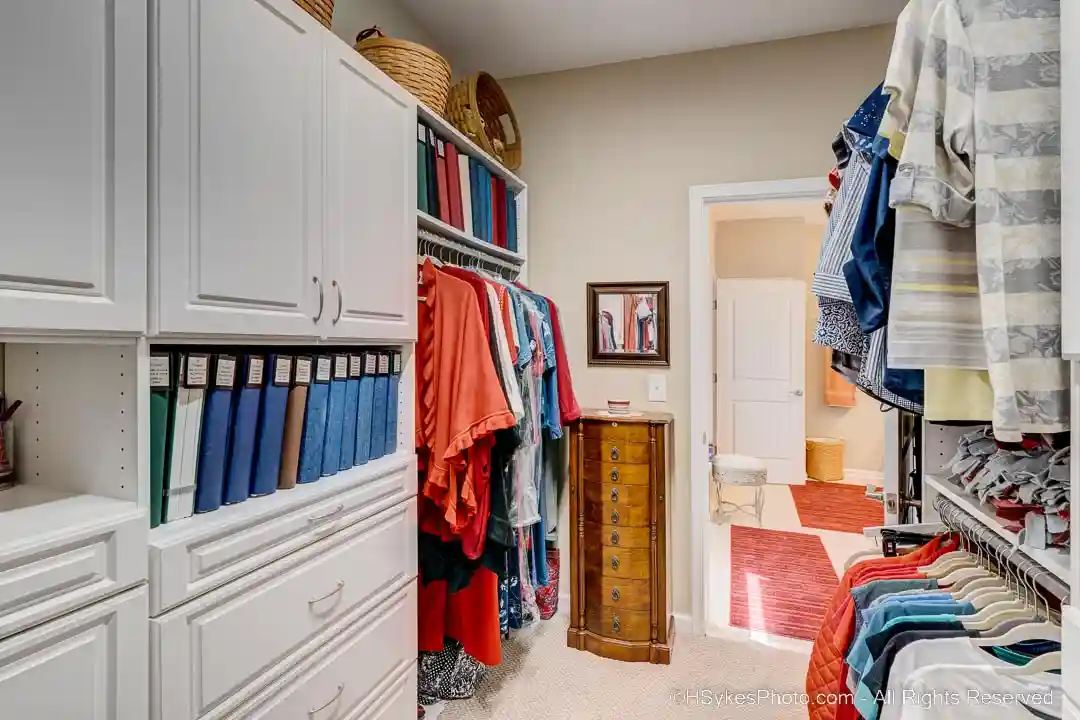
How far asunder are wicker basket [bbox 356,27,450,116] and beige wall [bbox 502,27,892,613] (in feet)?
3.42

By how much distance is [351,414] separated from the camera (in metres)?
1.59

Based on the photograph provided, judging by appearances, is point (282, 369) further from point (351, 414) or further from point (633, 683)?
point (633, 683)

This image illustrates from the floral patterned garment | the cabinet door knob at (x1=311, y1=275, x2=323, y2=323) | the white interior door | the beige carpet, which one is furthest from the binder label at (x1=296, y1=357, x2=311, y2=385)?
the white interior door

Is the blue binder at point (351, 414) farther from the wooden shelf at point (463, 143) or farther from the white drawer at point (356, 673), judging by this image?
the wooden shelf at point (463, 143)

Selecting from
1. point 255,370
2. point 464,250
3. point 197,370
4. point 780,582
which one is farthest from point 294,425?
point 780,582

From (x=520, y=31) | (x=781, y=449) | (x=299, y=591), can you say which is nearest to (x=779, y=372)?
(x=781, y=449)

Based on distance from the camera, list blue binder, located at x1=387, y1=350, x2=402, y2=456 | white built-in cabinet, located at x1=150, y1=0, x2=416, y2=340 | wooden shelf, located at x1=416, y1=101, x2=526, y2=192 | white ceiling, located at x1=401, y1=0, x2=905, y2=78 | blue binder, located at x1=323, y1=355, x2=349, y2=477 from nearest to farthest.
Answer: white built-in cabinet, located at x1=150, y1=0, x2=416, y2=340 < blue binder, located at x1=323, y1=355, x2=349, y2=477 < blue binder, located at x1=387, y1=350, x2=402, y2=456 < wooden shelf, located at x1=416, y1=101, x2=526, y2=192 < white ceiling, located at x1=401, y1=0, x2=905, y2=78

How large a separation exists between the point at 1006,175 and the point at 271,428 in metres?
1.46

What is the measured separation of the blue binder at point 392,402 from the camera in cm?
175

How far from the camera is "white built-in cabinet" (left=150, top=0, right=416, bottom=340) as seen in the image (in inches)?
41.5

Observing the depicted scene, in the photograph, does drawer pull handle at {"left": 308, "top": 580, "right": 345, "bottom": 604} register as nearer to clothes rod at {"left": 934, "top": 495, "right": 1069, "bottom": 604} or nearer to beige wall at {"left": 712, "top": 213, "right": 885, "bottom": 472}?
clothes rod at {"left": 934, "top": 495, "right": 1069, "bottom": 604}

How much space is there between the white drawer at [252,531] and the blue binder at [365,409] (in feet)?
0.15

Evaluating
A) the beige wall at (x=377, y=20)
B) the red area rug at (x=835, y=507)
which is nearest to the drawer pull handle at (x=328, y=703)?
the beige wall at (x=377, y=20)

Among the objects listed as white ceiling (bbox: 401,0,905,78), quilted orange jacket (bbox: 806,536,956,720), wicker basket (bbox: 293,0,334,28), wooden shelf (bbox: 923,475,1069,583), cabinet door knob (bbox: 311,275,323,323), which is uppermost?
white ceiling (bbox: 401,0,905,78)
